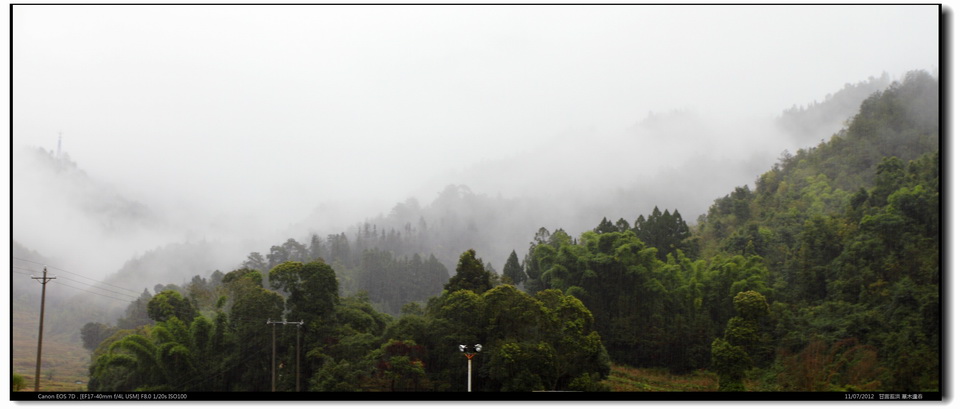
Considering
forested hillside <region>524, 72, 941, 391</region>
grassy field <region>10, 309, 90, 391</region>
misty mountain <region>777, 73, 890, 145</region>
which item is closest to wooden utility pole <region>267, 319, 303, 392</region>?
grassy field <region>10, 309, 90, 391</region>

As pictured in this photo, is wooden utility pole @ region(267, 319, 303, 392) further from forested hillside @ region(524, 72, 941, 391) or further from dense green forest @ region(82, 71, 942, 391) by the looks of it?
forested hillside @ region(524, 72, 941, 391)

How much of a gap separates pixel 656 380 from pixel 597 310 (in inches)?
96.1

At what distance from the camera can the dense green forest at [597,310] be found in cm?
1479

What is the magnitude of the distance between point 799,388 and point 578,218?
763 cm

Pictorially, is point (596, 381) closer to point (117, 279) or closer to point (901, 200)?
point (901, 200)

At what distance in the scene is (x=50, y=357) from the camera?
17.8m

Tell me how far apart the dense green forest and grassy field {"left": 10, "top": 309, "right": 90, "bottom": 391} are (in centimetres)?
59

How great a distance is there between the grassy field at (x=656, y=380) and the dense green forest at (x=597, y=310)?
0.30 metres

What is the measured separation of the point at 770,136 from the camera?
2125 centimetres

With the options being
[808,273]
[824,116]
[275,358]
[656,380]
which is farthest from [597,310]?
[824,116]

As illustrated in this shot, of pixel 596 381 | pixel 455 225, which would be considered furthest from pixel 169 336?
pixel 596 381

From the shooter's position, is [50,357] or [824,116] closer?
[50,357]

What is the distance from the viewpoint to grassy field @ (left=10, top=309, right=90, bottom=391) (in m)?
14.8

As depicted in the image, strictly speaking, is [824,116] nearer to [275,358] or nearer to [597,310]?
[597,310]
